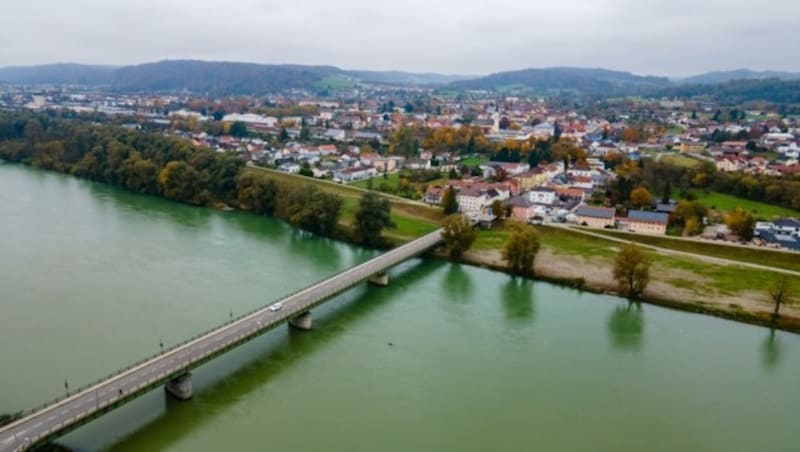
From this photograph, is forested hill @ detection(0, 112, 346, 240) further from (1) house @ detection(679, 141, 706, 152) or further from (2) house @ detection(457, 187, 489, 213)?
(1) house @ detection(679, 141, 706, 152)

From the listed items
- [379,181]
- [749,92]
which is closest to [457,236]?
[379,181]

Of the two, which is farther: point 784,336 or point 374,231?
point 374,231

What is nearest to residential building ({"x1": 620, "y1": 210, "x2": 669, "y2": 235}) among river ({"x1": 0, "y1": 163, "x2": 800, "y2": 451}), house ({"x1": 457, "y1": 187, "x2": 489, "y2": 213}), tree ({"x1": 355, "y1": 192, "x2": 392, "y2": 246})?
house ({"x1": 457, "y1": 187, "x2": 489, "y2": 213})

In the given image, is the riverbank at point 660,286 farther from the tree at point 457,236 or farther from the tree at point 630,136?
the tree at point 630,136

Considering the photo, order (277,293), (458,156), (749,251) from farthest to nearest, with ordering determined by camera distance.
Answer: (458,156), (749,251), (277,293)

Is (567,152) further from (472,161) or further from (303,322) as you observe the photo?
(303,322)

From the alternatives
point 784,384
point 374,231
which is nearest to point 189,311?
point 374,231

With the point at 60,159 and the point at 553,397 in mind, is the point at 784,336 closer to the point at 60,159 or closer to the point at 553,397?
the point at 553,397
